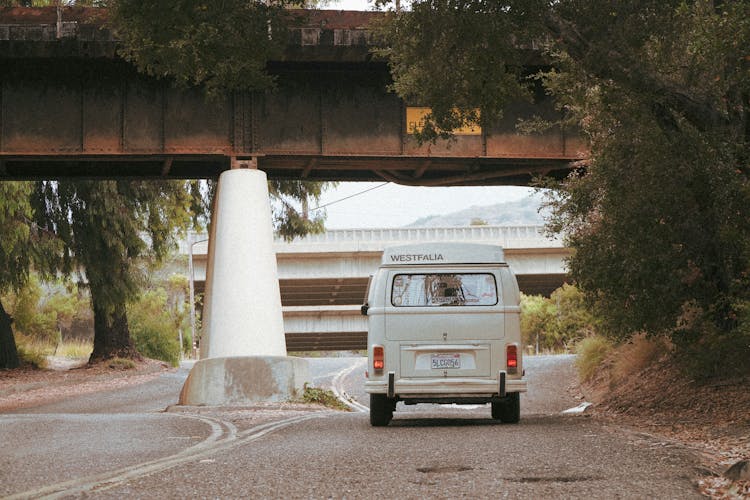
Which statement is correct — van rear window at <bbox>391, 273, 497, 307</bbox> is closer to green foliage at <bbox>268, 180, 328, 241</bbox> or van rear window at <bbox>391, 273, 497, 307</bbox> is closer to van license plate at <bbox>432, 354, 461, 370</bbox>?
van license plate at <bbox>432, 354, 461, 370</bbox>

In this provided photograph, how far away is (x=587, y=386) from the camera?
89.3ft

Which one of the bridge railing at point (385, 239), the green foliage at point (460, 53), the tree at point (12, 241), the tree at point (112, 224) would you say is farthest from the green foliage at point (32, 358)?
the green foliage at point (460, 53)

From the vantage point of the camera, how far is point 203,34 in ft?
46.5

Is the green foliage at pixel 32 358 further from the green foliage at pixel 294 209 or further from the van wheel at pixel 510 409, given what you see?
the van wheel at pixel 510 409

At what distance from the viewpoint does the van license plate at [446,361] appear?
15.4m

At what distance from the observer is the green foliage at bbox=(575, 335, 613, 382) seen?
27636mm

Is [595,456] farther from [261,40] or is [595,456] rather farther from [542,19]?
[261,40]

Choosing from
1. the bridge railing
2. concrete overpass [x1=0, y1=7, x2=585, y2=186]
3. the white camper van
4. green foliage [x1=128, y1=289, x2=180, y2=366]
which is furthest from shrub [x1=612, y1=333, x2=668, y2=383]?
green foliage [x1=128, y1=289, x2=180, y2=366]

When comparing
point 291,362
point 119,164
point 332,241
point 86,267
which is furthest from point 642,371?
point 332,241

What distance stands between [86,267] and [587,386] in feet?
51.2

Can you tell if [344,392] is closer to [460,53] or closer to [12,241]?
[12,241]

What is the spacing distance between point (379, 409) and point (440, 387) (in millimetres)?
937

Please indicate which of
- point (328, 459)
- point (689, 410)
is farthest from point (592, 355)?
point (328, 459)

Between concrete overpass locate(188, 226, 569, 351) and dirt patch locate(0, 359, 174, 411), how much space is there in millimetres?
14542
